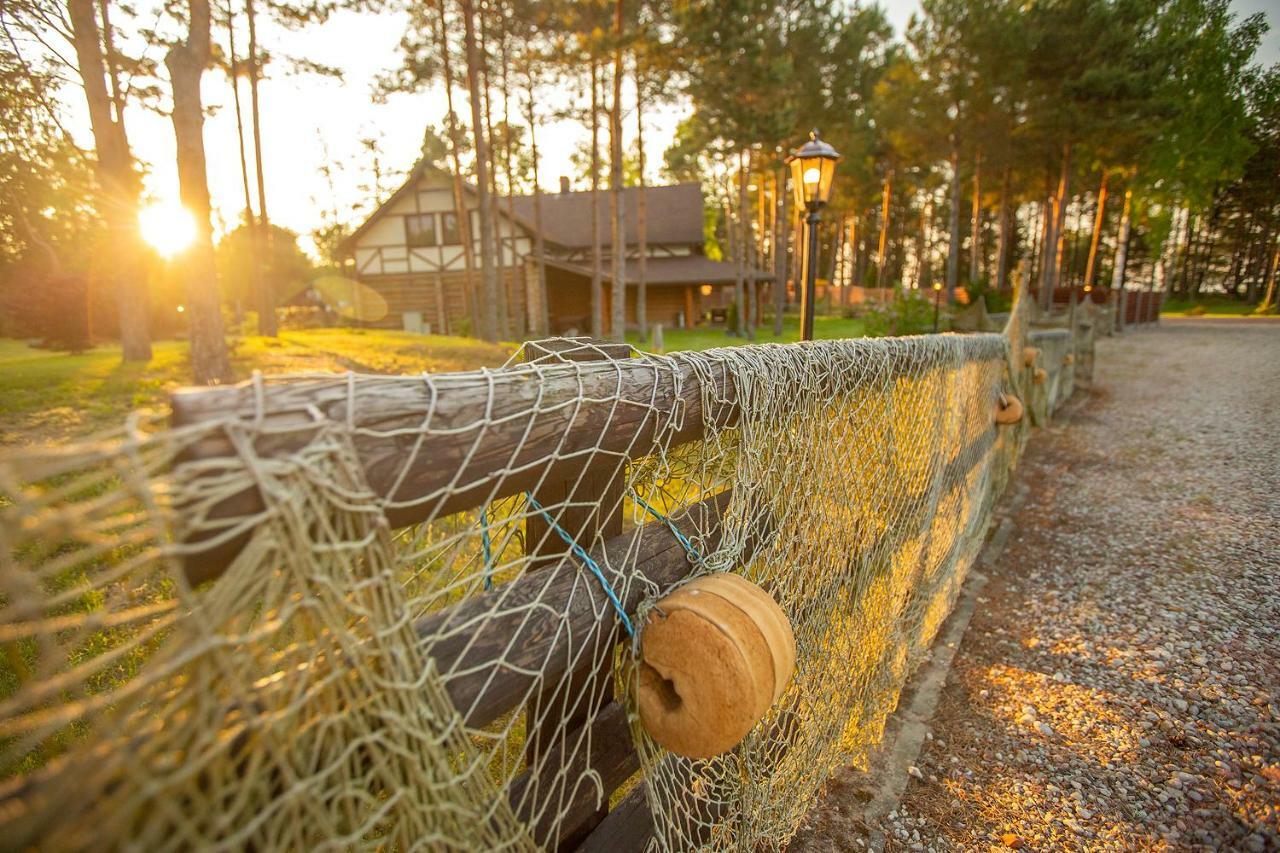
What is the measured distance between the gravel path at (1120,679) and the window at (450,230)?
945 inches

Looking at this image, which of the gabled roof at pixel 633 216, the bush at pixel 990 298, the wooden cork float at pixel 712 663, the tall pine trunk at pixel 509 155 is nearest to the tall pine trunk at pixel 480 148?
the tall pine trunk at pixel 509 155

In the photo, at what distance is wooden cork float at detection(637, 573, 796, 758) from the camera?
1.23 m

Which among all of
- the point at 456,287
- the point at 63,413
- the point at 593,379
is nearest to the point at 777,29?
the point at 456,287

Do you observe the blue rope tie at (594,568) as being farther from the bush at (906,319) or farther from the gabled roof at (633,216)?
the gabled roof at (633,216)

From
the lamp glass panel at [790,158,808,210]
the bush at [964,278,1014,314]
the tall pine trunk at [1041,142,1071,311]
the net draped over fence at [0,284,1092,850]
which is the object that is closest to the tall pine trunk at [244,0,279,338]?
the lamp glass panel at [790,158,808,210]

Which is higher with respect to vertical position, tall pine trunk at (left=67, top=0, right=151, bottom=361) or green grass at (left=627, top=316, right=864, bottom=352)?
tall pine trunk at (left=67, top=0, right=151, bottom=361)

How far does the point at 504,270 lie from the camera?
24234mm

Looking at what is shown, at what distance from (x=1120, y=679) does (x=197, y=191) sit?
41.0 feet

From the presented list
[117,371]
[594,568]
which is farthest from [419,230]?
[594,568]

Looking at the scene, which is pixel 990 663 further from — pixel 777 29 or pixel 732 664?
pixel 777 29

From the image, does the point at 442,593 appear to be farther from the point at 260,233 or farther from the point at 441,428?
the point at 260,233

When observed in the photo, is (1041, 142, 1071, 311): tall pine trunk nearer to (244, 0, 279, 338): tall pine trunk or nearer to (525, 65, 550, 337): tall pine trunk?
(525, 65, 550, 337): tall pine trunk

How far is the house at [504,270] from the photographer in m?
24.9

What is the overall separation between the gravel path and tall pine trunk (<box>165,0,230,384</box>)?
10.3 metres
